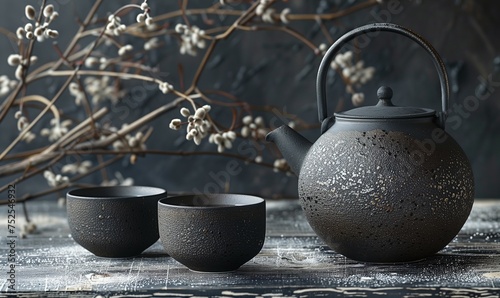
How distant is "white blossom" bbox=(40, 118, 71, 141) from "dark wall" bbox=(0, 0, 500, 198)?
0.06 meters

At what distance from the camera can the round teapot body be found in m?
0.86

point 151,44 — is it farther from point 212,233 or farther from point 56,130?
point 212,233

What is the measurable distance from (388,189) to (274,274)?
6.5 inches

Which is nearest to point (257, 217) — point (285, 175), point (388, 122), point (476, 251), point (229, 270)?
point (229, 270)

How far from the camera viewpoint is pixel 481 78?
1438 millimetres

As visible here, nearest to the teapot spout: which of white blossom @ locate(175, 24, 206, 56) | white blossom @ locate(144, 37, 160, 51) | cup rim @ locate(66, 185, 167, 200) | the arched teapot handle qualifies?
the arched teapot handle

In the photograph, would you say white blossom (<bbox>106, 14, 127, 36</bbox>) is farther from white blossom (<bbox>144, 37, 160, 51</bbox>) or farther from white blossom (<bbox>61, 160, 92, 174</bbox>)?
white blossom (<bbox>61, 160, 92, 174</bbox>)

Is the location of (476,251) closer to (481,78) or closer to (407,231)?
(407,231)

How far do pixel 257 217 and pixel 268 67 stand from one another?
63cm

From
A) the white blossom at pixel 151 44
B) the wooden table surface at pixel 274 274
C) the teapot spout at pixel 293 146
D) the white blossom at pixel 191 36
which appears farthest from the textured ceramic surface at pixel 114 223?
the white blossom at pixel 151 44

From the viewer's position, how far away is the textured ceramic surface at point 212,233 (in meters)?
0.85

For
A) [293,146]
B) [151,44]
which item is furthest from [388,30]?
[151,44]

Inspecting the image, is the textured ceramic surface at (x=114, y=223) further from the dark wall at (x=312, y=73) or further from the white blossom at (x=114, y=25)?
the dark wall at (x=312, y=73)

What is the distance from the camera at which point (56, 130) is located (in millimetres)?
1278
